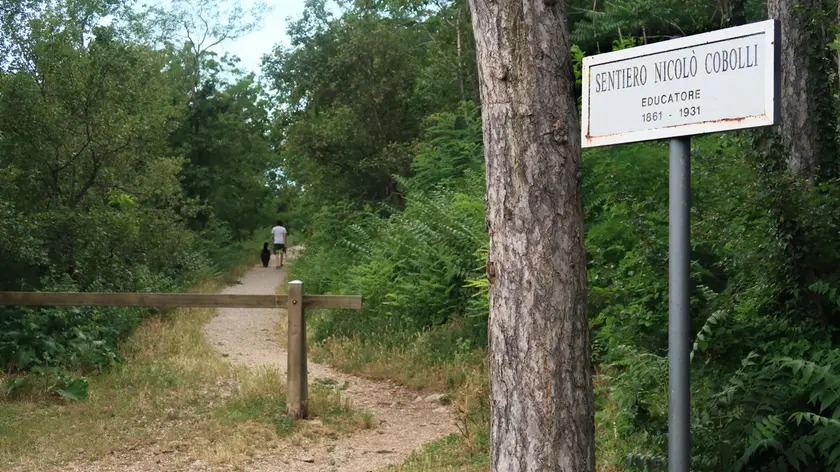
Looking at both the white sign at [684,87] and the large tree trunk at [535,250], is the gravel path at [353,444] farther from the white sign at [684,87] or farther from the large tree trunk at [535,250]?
the white sign at [684,87]

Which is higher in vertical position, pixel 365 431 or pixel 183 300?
pixel 183 300

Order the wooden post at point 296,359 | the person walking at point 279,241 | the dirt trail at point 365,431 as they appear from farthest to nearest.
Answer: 1. the person walking at point 279,241
2. the wooden post at point 296,359
3. the dirt trail at point 365,431

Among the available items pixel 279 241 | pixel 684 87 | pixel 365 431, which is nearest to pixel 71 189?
pixel 365 431

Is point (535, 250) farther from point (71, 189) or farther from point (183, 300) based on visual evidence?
point (71, 189)

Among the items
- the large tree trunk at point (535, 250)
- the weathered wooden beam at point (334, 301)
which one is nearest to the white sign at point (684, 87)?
the large tree trunk at point (535, 250)

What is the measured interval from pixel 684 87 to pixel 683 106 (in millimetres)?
70

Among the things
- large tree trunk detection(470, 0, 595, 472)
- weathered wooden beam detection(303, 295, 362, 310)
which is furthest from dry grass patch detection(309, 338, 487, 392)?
large tree trunk detection(470, 0, 595, 472)

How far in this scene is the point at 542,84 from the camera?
418cm

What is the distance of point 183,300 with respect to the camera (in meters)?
9.68

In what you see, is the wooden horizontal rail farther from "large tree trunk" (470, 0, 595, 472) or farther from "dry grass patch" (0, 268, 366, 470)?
"large tree trunk" (470, 0, 595, 472)

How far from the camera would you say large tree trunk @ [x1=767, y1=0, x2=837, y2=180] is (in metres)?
7.52

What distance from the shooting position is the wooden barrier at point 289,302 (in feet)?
30.4

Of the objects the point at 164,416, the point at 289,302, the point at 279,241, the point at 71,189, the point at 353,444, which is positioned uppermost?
the point at 71,189

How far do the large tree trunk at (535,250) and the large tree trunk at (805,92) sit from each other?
12.5 ft
